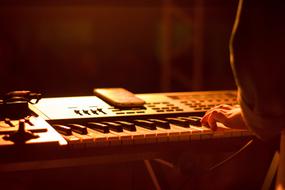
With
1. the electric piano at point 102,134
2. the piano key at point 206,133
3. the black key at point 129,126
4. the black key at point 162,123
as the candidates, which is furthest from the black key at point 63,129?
the piano key at point 206,133

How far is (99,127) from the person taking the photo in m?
1.96

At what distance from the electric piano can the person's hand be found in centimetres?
4

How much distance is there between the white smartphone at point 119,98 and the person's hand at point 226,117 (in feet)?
1.23

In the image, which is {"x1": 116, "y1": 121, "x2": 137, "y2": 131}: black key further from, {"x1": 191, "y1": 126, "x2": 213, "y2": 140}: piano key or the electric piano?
{"x1": 191, "y1": 126, "x2": 213, "y2": 140}: piano key

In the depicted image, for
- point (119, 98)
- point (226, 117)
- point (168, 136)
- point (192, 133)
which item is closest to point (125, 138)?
point (168, 136)

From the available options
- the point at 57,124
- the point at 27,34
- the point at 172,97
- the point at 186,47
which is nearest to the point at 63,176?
the point at 57,124

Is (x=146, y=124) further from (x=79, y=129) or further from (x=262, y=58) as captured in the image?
(x=262, y=58)

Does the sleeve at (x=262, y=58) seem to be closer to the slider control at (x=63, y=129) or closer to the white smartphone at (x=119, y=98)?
the slider control at (x=63, y=129)

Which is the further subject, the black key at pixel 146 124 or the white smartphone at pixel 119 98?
the white smartphone at pixel 119 98

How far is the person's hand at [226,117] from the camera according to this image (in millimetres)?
1952

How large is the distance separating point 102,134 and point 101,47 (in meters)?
6.91

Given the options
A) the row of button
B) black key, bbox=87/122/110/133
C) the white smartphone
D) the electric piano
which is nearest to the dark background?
the white smartphone

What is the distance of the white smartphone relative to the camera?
2295 millimetres

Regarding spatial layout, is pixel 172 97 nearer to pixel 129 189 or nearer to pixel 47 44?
pixel 129 189
